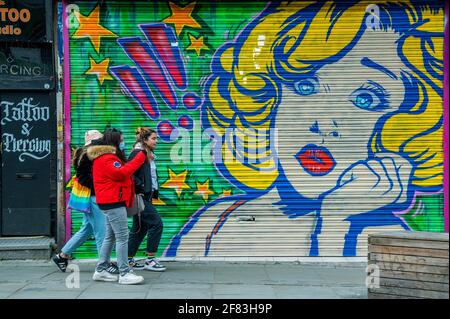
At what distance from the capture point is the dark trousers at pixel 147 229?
7.84 meters

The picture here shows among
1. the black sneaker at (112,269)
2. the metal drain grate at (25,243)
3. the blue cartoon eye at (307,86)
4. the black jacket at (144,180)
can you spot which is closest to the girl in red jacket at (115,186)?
the black sneaker at (112,269)

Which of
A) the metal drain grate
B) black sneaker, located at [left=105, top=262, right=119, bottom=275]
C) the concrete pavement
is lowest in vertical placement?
the concrete pavement

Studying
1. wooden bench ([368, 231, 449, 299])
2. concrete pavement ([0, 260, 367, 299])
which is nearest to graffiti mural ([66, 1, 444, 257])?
concrete pavement ([0, 260, 367, 299])

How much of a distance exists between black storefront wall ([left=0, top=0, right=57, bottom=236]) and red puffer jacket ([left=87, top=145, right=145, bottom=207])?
2.45m

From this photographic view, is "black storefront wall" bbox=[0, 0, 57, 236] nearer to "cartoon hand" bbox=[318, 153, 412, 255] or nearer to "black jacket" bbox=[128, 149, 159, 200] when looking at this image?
"black jacket" bbox=[128, 149, 159, 200]

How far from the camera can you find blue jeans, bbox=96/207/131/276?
6863 mm

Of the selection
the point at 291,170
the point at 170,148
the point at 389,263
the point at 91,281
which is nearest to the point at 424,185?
the point at 291,170

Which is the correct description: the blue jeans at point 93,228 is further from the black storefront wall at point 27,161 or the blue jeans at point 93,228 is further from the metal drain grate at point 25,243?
the black storefront wall at point 27,161

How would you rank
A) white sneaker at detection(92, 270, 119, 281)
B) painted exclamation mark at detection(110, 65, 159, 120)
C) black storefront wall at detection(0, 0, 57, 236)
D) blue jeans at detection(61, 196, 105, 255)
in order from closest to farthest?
white sneaker at detection(92, 270, 119, 281) → blue jeans at detection(61, 196, 105, 255) → painted exclamation mark at detection(110, 65, 159, 120) → black storefront wall at detection(0, 0, 57, 236)

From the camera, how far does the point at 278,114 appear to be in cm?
875

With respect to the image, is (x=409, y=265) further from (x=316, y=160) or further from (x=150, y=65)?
(x=150, y=65)

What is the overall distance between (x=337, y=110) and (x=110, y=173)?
3.69 m

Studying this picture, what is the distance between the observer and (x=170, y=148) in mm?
8727

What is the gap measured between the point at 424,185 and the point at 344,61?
7.16ft
